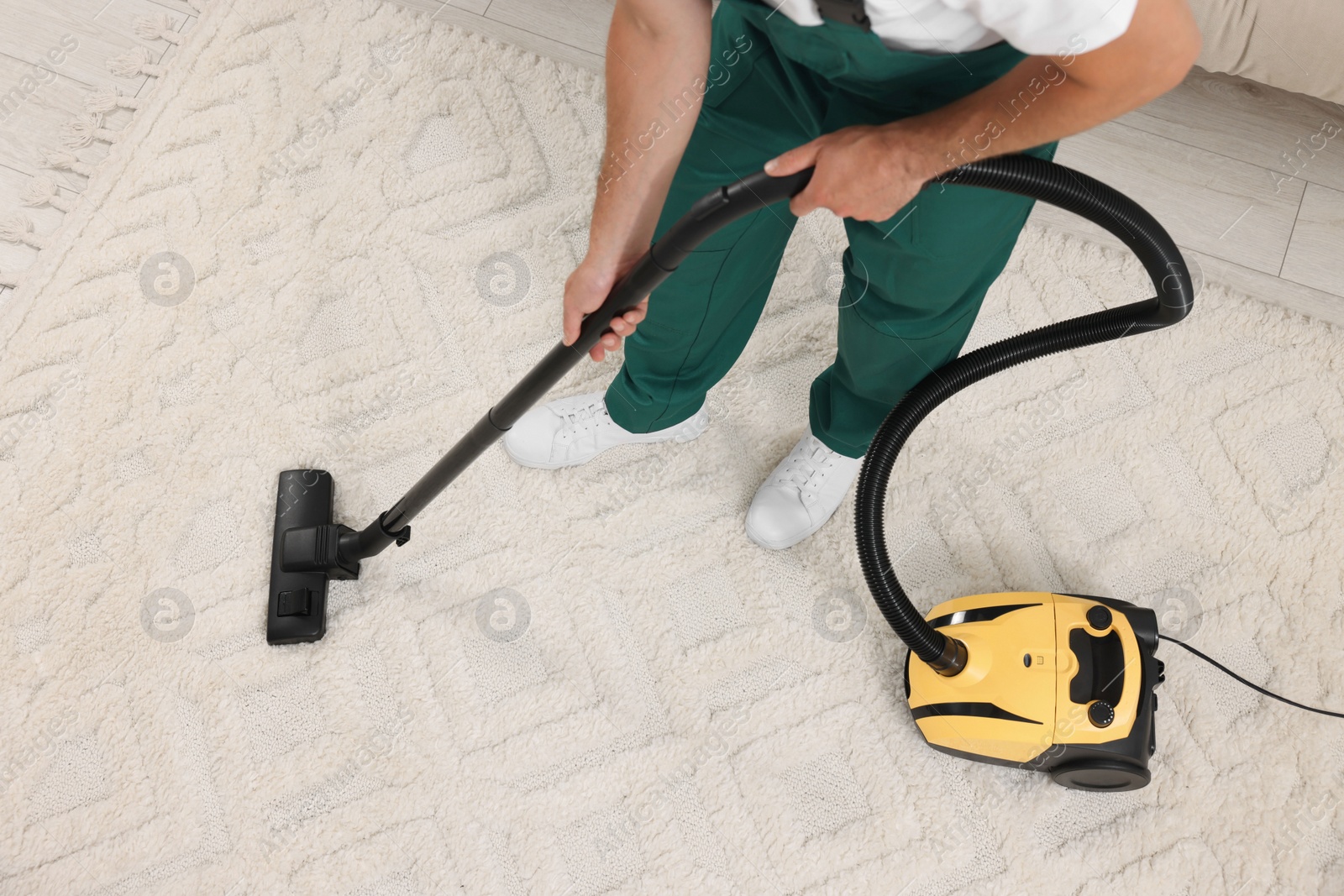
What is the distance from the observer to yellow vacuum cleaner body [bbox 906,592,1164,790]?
1000mm

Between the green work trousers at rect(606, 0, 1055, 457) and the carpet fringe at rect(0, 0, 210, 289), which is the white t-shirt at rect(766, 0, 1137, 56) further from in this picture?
the carpet fringe at rect(0, 0, 210, 289)

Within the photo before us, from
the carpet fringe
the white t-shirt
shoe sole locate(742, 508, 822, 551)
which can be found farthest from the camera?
the carpet fringe

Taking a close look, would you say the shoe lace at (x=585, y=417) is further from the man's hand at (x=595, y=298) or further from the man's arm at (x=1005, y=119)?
the man's arm at (x=1005, y=119)

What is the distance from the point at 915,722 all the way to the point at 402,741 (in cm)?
63

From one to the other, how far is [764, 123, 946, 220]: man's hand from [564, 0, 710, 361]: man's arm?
127 millimetres

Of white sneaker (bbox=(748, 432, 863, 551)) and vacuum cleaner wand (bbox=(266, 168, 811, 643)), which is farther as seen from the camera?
white sneaker (bbox=(748, 432, 863, 551))

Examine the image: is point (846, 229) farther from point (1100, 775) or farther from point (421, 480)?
point (1100, 775)

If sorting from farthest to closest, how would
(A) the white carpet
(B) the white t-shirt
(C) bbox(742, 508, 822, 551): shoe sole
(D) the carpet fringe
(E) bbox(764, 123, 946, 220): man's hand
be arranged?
(D) the carpet fringe
(C) bbox(742, 508, 822, 551): shoe sole
(A) the white carpet
(E) bbox(764, 123, 946, 220): man's hand
(B) the white t-shirt

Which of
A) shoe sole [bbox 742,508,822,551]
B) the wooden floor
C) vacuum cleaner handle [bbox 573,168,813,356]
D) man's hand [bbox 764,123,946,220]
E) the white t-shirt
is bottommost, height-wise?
shoe sole [bbox 742,508,822,551]

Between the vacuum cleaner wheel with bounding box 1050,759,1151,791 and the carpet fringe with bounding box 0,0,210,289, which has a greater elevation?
the carpet fringe with bounding box 0,0,210,289

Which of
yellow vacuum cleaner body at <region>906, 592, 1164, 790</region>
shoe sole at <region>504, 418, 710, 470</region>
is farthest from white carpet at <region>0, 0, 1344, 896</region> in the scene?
yellow vacuum cleaner body at <region>906, 592, 1164, 790</region>

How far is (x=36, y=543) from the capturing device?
3.98ft

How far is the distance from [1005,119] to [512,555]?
2.70ft

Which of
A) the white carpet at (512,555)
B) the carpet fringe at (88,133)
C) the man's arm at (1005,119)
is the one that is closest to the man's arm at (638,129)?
the man's arm at (1005,119)
